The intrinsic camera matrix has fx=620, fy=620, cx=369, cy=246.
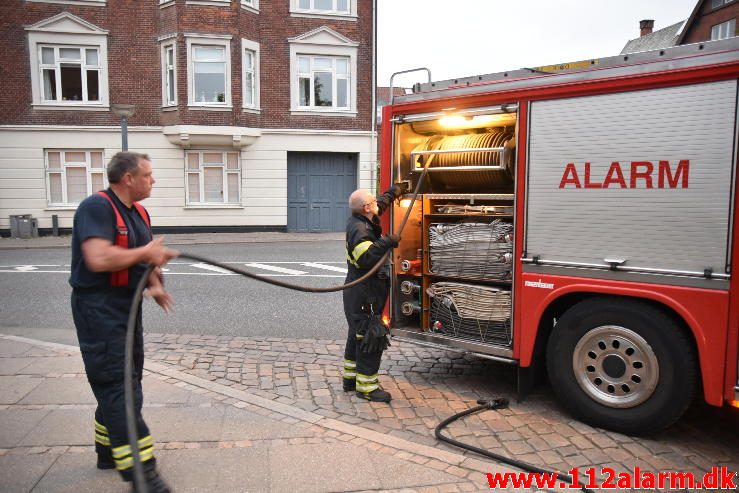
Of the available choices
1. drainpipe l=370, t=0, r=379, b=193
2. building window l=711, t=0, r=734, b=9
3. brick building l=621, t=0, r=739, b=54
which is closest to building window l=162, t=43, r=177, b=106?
drainpipe l=370, t=0, r=379, b=193

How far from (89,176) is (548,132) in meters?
20.9

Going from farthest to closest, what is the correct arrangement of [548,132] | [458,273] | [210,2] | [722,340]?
[210,2] → [458,273] → [548,132] → [722,340]

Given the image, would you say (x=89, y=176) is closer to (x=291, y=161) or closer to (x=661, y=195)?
(x=291, y=161)

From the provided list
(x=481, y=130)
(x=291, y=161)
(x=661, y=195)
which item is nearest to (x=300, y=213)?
(x=291, y=161)

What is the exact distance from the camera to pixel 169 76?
2195 centimetres

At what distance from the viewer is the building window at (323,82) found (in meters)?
23.1

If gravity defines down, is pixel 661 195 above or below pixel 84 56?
below

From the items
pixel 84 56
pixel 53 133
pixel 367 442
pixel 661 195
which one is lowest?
pixel 367 442

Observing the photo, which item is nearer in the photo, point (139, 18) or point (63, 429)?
point (63, 429)

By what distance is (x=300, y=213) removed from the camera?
23.8 metres

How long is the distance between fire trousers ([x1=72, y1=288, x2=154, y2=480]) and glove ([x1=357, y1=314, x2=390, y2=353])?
2.02m

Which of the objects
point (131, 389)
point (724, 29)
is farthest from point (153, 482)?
point (724, 29)

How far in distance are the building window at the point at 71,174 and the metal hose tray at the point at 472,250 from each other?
1935cm

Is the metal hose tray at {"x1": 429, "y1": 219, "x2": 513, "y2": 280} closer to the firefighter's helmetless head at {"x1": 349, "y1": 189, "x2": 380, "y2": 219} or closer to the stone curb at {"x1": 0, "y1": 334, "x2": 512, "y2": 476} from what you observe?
the firefighter's helmetless head at {"x1": 349, "y1": 189, "x2": 380, "y2": 219}
